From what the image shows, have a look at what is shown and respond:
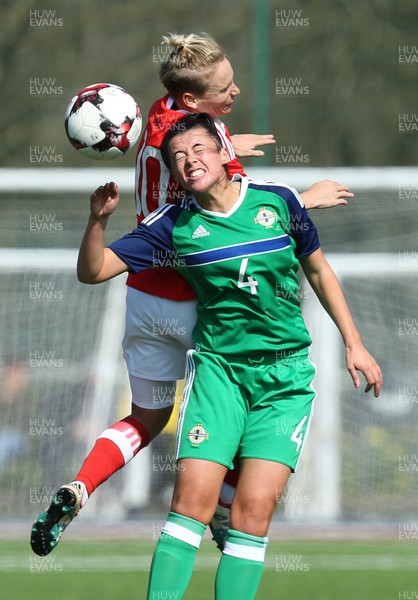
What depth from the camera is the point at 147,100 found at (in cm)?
1179

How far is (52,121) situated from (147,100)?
0.93m

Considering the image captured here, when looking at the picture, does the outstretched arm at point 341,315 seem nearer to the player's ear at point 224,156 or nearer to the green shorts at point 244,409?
the green shorts at point 244,409

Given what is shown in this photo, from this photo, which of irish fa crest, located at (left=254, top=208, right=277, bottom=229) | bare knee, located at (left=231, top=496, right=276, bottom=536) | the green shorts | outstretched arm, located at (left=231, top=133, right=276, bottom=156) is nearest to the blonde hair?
outstretched arm, located at (left=231, top=133, right=276, bottom=156)

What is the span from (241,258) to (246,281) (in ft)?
0.27

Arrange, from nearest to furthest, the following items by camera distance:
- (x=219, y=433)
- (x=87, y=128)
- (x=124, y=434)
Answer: (x=219, y=433), (x=87, y=128), (x=124, y=434)

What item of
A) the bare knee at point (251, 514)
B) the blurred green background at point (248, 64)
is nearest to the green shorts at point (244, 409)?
the bare knee at point (251, 514)

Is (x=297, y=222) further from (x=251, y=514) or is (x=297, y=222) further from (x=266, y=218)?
(x=251, y=514)

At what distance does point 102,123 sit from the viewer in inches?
176

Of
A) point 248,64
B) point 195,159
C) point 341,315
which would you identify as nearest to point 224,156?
point 195,159

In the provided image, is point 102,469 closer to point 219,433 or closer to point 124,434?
point 124,434

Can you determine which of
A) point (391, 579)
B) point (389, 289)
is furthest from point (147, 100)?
point (391, 579)

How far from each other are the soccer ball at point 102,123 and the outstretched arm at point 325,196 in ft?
2.23

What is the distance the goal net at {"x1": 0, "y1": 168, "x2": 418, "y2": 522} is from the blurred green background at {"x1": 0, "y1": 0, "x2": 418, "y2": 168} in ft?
13.2

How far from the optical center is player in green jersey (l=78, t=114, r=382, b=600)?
4.10m
